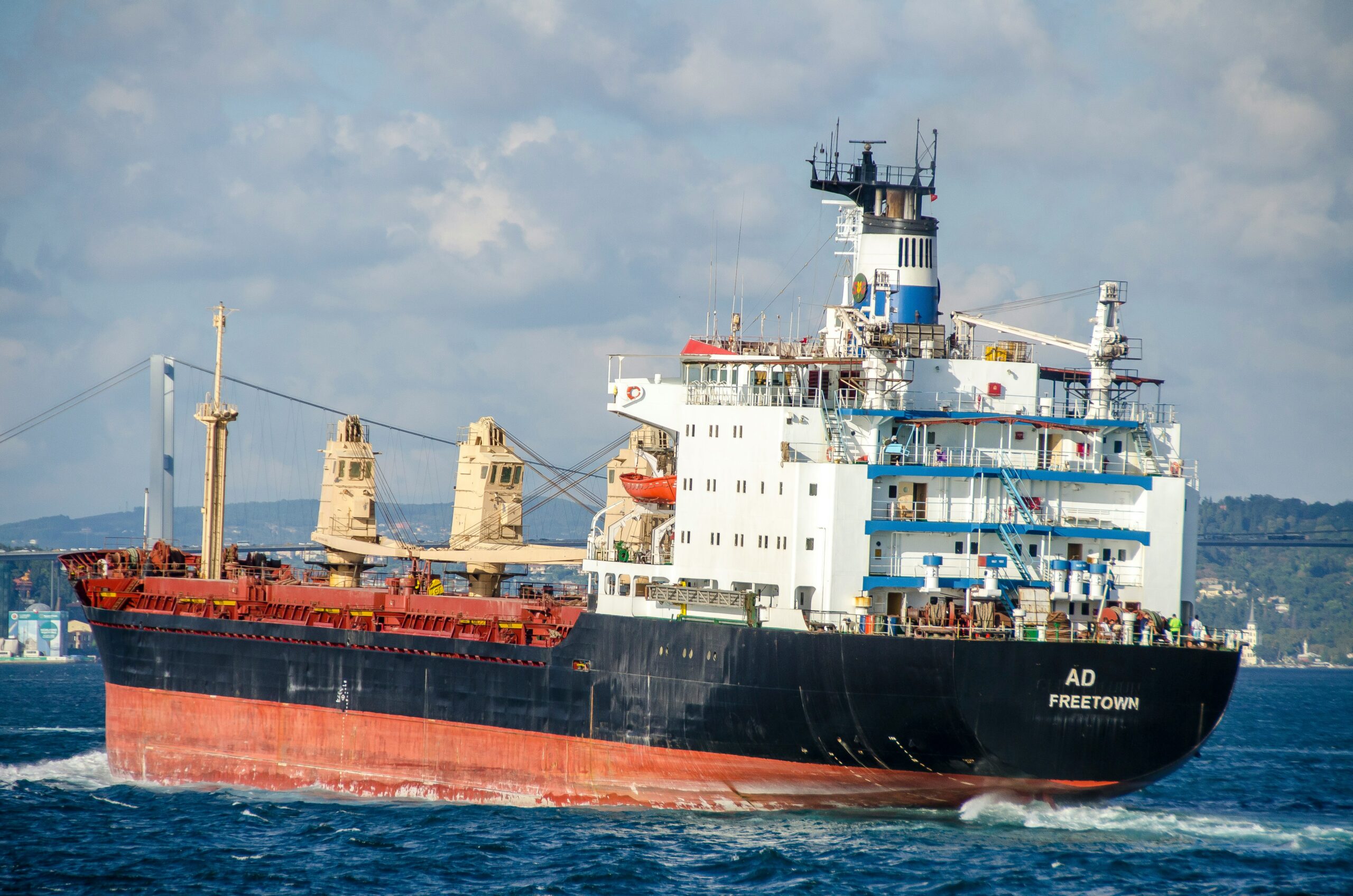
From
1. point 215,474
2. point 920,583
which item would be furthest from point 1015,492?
point 215,474

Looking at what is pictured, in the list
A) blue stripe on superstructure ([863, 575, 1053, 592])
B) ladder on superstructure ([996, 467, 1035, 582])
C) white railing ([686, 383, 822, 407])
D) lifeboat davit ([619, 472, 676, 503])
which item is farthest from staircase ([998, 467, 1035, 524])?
lifeboat davit ([619, 472, 676, 503])

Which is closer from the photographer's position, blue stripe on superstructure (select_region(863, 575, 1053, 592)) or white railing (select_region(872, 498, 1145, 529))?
blue stripe on superstructure (select_region(863, 575, 1053, 592))

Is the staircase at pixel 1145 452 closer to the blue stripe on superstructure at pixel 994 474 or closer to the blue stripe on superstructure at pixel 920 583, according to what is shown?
the blue stripe on superstructure at pixel 994 474

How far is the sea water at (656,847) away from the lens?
911 inches

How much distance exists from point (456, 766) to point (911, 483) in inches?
439

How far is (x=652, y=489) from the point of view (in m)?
31.8

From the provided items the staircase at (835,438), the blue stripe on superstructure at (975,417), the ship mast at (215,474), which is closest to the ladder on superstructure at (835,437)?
the staircase at (835,438)

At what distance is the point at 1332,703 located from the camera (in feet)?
258

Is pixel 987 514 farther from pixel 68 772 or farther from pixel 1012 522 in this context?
pixel 68 772

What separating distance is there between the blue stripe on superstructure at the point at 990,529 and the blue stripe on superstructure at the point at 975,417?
1.96 m

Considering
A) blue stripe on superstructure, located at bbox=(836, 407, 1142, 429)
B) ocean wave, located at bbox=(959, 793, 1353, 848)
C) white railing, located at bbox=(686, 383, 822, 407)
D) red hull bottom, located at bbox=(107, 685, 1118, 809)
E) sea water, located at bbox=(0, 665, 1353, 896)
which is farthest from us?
white railing, located at bbox=(686, 383, 822, 407)

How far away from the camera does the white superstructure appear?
27.3 metres

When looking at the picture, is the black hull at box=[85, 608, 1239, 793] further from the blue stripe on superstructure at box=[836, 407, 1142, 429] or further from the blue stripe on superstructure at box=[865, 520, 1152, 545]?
the blue stripe on superstructure at box=[836, 407, 1142, 429]

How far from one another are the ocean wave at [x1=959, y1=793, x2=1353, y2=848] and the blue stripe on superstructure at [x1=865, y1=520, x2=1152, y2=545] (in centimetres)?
478
